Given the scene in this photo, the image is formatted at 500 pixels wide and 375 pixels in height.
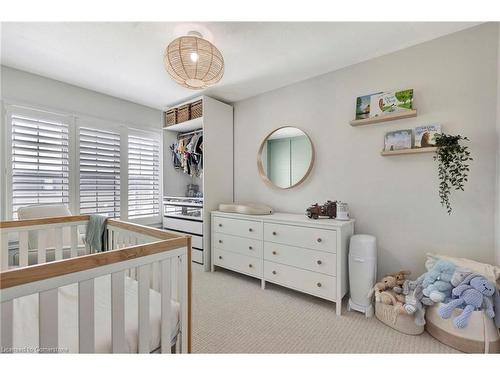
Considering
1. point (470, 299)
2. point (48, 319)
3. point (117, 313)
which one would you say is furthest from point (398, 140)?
point (48, 319)

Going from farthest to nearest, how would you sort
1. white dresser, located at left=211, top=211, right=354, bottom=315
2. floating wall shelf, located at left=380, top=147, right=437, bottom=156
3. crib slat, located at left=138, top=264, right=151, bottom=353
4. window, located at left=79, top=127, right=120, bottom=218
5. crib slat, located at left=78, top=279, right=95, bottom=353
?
window, located at left=79, top=127, right=120, bottom=218
white dresser, located at left=211, top=211, right=354, bottom=315
floating wall shelf, located at left=380, top=147, right=437, bottom=156
crib slat, located at left=138, top=264, right=151, bottom=353
crib slat, located at left=78, top=279, right=95, bottom=353

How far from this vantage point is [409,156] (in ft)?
6.50

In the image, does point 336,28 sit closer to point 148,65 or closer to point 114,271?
point 148,65

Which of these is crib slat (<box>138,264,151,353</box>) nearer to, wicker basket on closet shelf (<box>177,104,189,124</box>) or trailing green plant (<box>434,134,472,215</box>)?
trailing green plant (<box>434,134,472,215</box>)

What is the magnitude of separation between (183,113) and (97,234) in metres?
2.05

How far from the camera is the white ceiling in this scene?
1713mm

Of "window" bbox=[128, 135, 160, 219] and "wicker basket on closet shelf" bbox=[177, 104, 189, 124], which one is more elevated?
"wicker basket on closet shelf" bbox=[177, 104, 189, 124]

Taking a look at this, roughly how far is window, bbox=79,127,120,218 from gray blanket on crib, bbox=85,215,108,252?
137cm

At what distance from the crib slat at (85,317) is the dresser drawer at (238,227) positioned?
1.68m

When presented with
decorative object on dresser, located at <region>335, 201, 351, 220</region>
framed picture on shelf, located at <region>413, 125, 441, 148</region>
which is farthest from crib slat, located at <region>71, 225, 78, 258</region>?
framed picture on shelf, located at <region>413, 125, 441, 148</region>

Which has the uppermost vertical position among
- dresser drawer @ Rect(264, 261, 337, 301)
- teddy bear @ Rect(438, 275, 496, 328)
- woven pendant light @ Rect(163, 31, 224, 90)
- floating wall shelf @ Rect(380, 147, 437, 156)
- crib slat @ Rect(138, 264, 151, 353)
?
woven pendant light @ Rect(163, 31, 224, 90)

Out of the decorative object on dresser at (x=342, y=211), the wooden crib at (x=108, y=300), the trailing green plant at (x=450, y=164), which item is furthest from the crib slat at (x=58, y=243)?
the trailing green plant at (x=450, y=164)

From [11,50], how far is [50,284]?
2.50 m

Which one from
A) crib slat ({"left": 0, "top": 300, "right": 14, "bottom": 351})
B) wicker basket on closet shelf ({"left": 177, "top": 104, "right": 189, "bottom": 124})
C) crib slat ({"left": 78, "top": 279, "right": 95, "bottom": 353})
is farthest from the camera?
wicker basket on closet shelf ({"left": 177, "top": 104, "right": 189, "bottom": 124})
